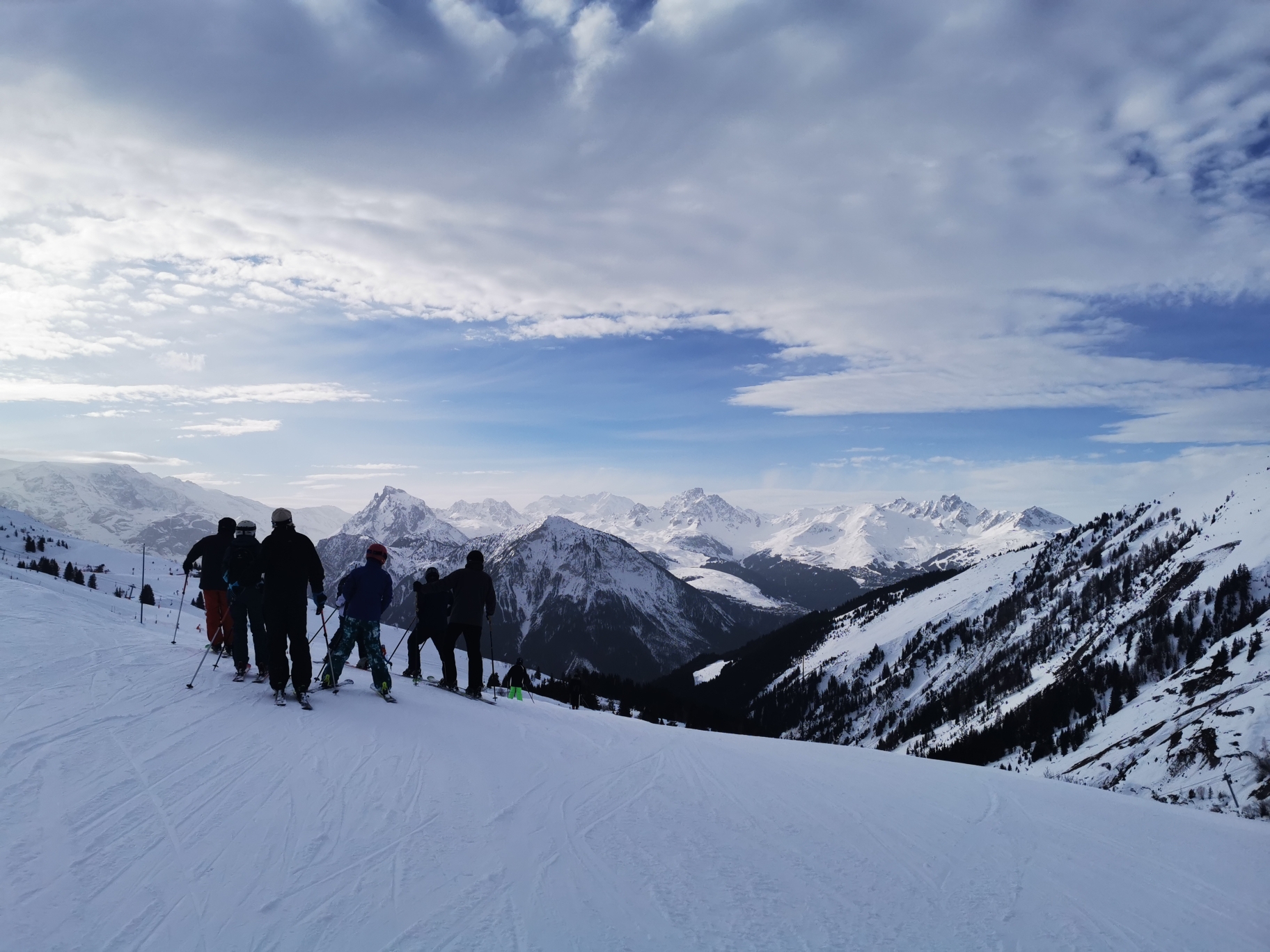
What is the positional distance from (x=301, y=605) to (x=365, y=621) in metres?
1.67

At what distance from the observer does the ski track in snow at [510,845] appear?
182 inches

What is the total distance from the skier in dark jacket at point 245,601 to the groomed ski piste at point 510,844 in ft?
3.42

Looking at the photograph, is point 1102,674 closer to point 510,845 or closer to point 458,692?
point 458,692

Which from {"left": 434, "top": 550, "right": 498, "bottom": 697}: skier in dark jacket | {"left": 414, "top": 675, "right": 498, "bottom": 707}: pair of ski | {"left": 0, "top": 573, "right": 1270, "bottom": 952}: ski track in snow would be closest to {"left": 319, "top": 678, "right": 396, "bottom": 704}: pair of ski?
{"left": 0, "top": 573, "right": 1270, "bottom": 952}: ski track in snow

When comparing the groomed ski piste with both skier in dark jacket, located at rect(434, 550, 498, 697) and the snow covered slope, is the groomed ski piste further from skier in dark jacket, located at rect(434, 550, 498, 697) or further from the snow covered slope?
the snow covered slope

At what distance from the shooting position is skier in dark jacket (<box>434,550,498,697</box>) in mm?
13656

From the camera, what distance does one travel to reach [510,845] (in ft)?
19.8

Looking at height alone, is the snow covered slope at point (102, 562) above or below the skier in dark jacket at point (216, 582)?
below

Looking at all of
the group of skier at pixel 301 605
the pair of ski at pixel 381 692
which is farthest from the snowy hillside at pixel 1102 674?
the pair of ski at pixel 381 692

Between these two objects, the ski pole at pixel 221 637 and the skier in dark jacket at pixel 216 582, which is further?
the skier in dark jacket at pixel 216 582

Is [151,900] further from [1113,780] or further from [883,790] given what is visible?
[1113,780]

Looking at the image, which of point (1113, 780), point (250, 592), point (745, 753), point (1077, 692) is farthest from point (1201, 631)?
point (250, 592)

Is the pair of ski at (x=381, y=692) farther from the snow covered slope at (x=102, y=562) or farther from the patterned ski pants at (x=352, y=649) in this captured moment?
the snow covered slope at (x=102, y=562)

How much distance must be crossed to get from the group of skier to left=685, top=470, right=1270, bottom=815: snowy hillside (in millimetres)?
17151
